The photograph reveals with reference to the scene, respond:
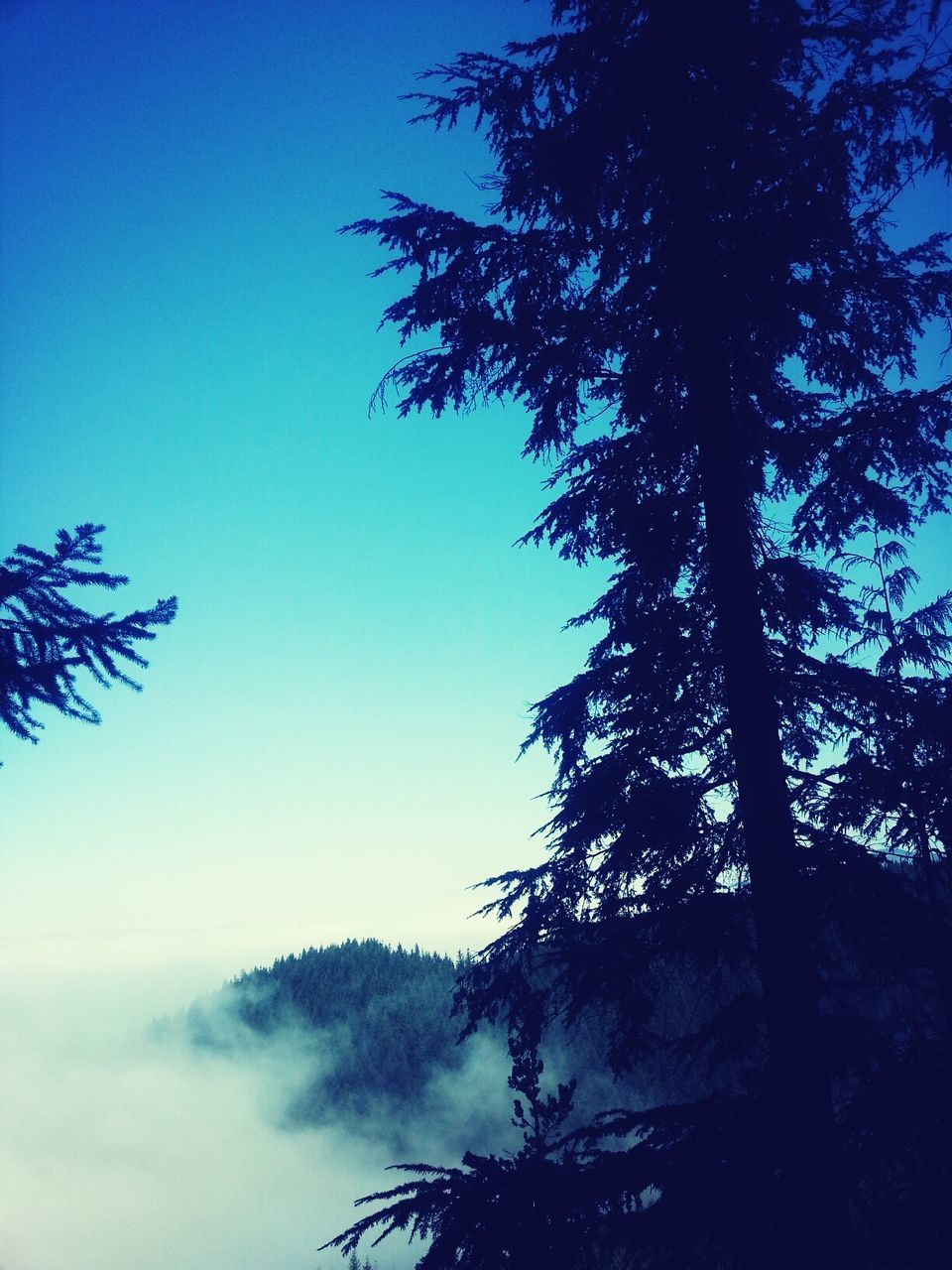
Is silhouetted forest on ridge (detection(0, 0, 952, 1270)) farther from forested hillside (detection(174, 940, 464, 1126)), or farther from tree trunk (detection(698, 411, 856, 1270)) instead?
forested hillside (detection(174, 940, 464, 1126))

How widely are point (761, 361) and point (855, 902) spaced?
4.33 m

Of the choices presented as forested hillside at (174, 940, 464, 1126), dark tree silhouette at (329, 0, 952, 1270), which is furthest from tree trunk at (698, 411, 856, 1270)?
forested hillside at (174, 940, 464, 1126)

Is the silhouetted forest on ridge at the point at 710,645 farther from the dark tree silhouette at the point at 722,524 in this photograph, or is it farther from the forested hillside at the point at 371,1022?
the forested hillside at the point at 371,1022

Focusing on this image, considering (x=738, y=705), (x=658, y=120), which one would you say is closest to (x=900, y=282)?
(x=658, y=120)

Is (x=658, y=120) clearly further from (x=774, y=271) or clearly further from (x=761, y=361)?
(x=761, y=361)

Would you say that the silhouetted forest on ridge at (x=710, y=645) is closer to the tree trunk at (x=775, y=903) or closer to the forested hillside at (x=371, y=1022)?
the tree trunk at (x=775, y=903)

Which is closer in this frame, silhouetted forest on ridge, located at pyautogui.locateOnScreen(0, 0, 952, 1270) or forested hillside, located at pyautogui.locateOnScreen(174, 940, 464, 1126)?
silhouetted forest on ridge, located at pyautogui.locateOnScreen(0, 0, 952, 1270)

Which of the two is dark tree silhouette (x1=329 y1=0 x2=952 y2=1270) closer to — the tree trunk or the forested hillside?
the tree trunk

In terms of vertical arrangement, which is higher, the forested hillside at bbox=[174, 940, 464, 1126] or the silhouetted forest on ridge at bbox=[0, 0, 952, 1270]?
the silhouetted forest on ridge at bbox=[0, 0, 952, 1270]

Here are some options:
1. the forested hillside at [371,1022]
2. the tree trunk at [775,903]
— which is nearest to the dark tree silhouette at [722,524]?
the tree trunk at [775,903]

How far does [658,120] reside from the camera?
229 inches

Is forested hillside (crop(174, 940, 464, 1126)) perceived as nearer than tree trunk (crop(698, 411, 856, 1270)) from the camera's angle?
No

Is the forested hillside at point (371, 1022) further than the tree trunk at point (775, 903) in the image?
Yes

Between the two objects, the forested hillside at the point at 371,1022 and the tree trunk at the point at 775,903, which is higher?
the tree trunk at the point at 775,903
